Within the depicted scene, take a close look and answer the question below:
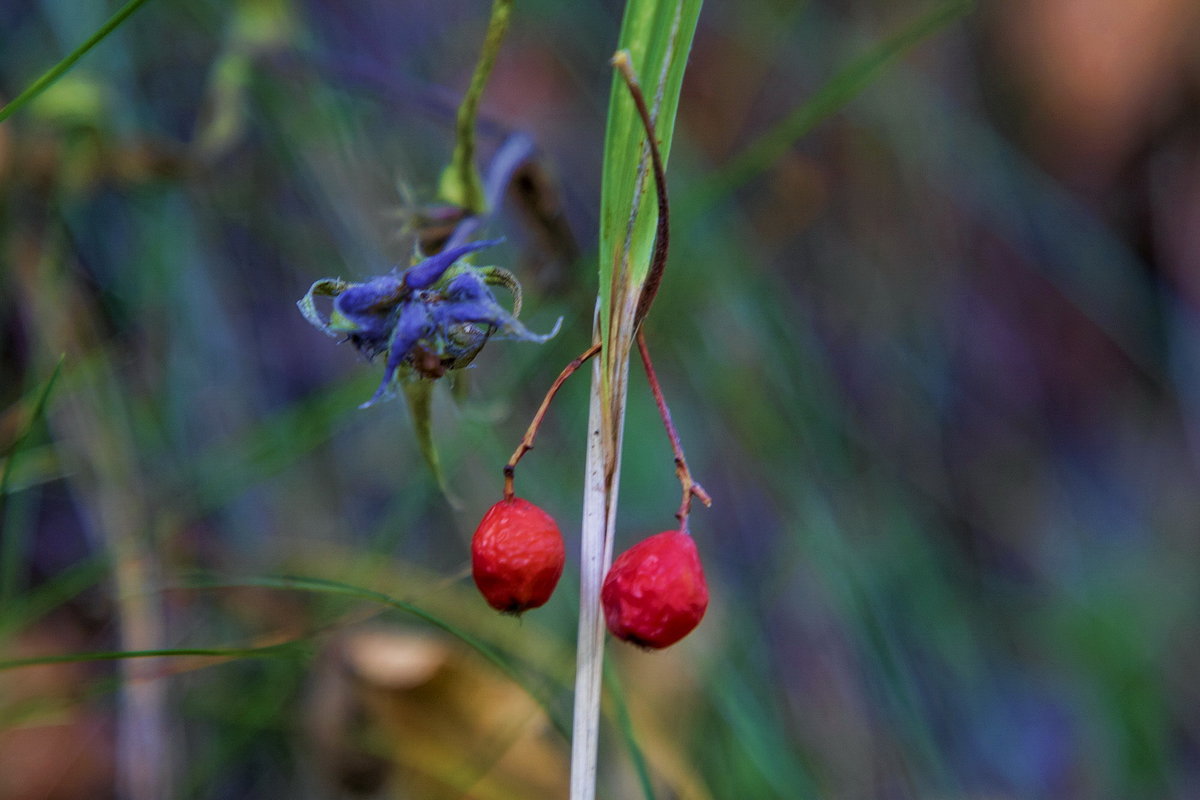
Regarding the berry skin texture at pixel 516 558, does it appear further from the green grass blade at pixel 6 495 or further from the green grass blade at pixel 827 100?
the green grass blade at pixel 827 100

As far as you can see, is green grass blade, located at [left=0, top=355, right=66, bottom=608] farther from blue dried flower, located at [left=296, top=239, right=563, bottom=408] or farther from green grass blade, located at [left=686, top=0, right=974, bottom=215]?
green grass blade, located at [left=686, top=0, right=974, bottom=215]

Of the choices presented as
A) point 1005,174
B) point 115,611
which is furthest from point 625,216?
point 1005,174

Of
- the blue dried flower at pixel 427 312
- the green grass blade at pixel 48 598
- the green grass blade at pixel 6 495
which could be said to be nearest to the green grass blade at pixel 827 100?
the blue dried flower at pixel 427 312

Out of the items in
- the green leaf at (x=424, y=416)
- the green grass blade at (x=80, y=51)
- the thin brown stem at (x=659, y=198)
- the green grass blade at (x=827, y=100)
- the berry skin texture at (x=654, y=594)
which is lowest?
the berry skin texture at (x=654, y=594)

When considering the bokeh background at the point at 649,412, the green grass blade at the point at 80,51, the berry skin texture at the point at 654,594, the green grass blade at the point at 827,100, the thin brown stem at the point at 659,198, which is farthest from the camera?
the bokeh background at the point at 649,412

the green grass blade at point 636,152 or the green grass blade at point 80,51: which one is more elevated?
the green grass blade at point 80,51

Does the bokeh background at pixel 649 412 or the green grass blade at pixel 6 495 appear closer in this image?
A: the green grass blade at pixel 6 495

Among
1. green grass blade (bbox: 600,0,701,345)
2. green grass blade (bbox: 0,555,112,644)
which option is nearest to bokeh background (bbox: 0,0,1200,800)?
green grass blade (bbox: 0,555,112,644)
